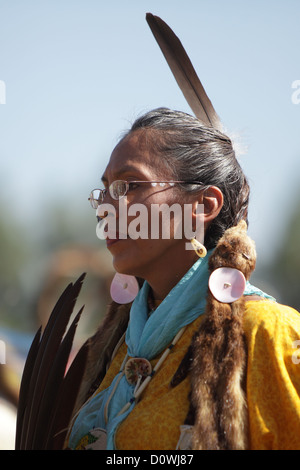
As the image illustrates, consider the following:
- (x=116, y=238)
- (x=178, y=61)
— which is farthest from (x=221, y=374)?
(x=178, y=61)

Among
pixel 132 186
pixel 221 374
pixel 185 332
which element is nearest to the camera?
pixel 221 374

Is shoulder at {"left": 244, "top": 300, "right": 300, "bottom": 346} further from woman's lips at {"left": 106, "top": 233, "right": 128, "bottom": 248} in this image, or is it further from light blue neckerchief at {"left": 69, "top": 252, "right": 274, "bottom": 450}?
woman's lips at {"left": 106, "top": 233, "right": 128, "bottom": 248}

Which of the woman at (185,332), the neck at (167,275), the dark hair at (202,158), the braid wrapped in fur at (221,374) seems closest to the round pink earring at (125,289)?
the woman at (185,332)

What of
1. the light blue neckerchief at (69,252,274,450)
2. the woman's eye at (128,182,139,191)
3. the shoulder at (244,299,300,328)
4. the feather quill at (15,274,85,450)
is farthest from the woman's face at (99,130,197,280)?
the shoulder at (244,299,300,328)

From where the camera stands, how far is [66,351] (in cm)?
214

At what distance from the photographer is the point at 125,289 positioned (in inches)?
101

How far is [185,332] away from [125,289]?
1.85 ft

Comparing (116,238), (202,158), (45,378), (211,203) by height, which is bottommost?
(45,378)

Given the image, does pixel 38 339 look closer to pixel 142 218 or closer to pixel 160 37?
pixel 142 218

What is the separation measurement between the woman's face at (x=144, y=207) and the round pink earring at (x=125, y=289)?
0.32 metres

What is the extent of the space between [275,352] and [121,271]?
647mm

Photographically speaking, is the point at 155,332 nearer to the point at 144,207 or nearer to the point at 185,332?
the point at 185,332

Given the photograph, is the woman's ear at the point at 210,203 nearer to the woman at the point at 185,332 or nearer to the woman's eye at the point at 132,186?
the woman at the point at 185,332

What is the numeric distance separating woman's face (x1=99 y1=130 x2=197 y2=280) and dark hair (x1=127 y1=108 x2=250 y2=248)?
0.17 ft
